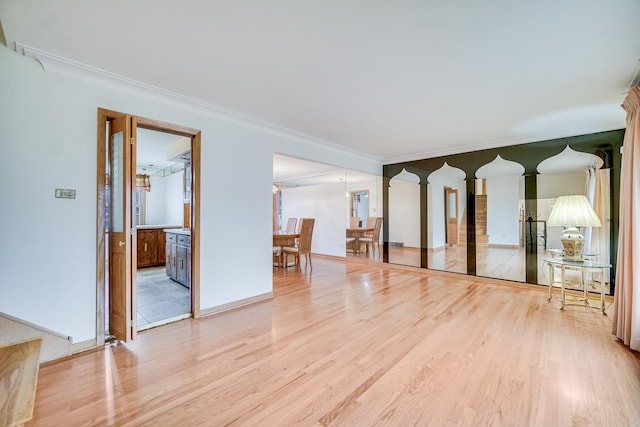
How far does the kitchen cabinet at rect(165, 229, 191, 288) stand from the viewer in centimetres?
412

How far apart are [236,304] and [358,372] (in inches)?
78.0

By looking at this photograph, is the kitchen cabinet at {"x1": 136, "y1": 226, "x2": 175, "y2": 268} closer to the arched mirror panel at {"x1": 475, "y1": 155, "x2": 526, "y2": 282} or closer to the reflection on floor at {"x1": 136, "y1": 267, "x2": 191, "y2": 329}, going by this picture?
the reflection on floor at {"x1": 136, "y1": 267, "x2": 191, "y2": 329}

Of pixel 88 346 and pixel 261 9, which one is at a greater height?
pixel 261 9

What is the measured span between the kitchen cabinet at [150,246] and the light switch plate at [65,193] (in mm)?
3542

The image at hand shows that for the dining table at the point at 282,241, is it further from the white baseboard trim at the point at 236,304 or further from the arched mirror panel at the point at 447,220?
the arched mirror panel at the point at 447,220

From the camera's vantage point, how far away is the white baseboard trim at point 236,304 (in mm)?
3201

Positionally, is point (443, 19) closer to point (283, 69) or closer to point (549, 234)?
point (283, 69)

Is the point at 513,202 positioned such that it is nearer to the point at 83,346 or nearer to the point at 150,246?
the point at 83,346

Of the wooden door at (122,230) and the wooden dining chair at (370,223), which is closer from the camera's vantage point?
A: the wooden door at (122,230)

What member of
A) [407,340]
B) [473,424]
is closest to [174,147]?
[407,340]

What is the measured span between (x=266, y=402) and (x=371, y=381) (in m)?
0.75

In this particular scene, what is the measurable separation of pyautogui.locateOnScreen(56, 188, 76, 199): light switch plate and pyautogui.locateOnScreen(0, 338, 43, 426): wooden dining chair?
1385mm

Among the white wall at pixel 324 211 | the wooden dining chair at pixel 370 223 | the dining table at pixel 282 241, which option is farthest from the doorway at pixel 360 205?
the dining table at pixel 282 241

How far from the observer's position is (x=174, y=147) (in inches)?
191
